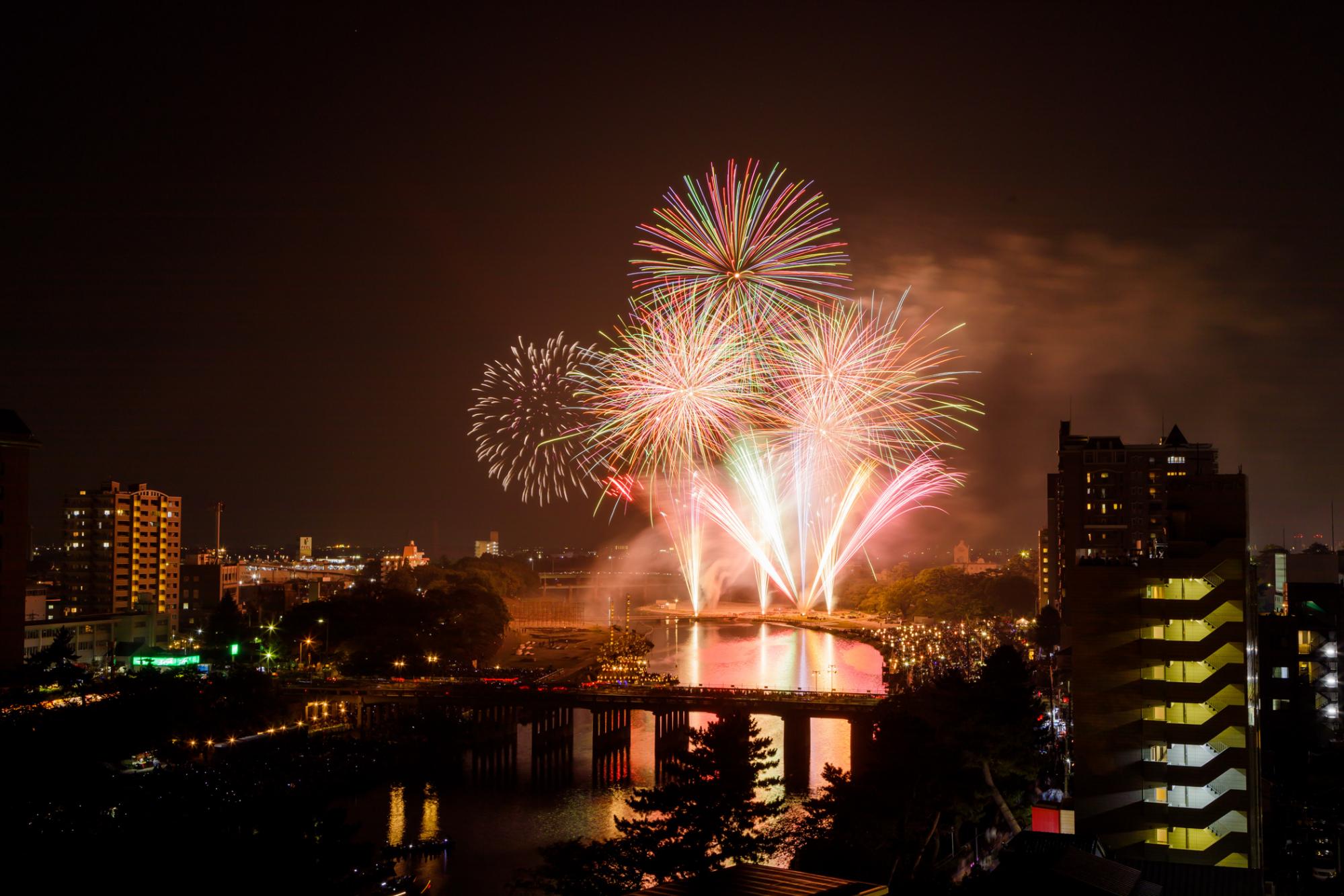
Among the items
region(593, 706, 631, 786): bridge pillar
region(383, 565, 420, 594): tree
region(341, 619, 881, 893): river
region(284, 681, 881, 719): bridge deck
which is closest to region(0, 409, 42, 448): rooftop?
region(284, 681, 881, 719): bridge deck

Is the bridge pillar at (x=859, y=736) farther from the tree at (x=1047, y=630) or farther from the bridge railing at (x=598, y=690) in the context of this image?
the tree at (x=1047, y=630)

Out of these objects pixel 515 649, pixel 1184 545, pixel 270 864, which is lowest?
pixel 515 649

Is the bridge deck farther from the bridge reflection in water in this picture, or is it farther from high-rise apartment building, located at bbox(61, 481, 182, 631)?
high-rise apartment building, located at bbox(61, 481, 182, 631)

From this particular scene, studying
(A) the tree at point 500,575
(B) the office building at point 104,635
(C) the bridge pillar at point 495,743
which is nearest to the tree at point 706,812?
(C) the bridge pillar at point 495,743

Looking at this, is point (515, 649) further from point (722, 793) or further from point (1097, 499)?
point (722, 793)

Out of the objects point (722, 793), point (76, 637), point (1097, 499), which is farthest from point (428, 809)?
point (1097, 499)
